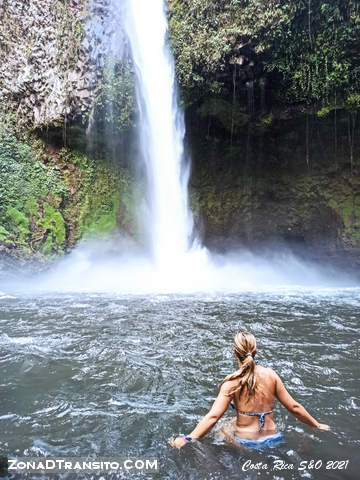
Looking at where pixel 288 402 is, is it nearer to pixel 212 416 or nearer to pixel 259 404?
pixel 259 404

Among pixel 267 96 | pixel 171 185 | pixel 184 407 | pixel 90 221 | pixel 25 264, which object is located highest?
pixel 267 96

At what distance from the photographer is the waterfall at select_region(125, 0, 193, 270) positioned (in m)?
12.6

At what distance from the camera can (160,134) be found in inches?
509

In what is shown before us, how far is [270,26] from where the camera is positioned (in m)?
10.4

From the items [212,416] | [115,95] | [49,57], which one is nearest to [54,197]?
[115,95]

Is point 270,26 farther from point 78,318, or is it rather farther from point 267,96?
point 78,318

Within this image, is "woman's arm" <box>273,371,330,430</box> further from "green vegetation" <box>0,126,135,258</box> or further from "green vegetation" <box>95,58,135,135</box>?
"green vegetation" <box>95,58,135,135</box>

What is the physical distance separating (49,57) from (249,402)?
45.6ft

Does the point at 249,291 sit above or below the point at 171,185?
below

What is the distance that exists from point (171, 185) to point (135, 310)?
755 cm

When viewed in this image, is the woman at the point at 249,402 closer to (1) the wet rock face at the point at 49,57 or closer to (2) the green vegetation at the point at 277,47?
(2) the green vegetation at the point at 277,47

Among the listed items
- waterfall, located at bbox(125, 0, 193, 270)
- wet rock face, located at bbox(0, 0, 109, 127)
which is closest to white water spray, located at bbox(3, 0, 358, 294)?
waterfall, located at bbox(125, 0, 193, 270)

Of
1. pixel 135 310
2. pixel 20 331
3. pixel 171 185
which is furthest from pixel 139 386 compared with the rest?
pixel 171 185

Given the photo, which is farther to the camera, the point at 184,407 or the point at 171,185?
the point at 171,185
